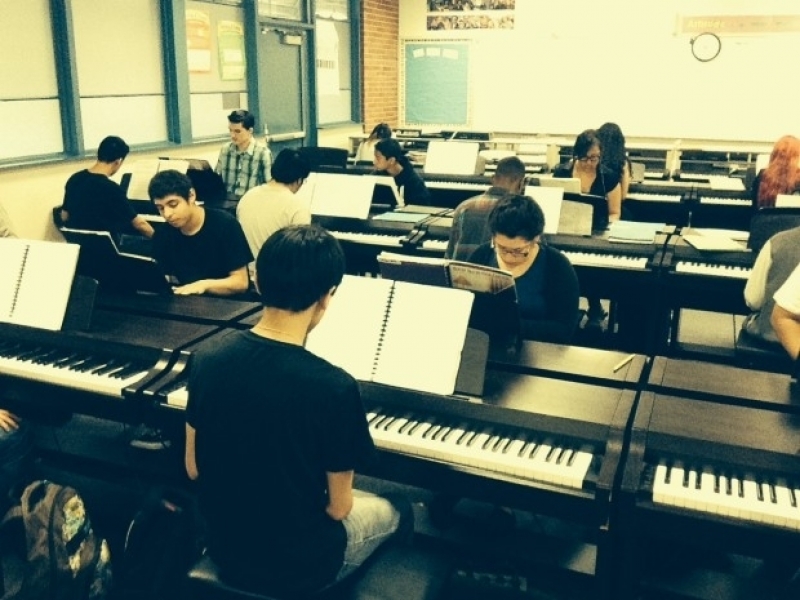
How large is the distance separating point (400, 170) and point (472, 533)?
375 cm

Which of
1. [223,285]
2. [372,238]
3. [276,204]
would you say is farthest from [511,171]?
[223,285]

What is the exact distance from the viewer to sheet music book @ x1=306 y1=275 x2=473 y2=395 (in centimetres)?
244

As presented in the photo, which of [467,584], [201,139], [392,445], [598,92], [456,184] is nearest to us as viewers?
[392,445]

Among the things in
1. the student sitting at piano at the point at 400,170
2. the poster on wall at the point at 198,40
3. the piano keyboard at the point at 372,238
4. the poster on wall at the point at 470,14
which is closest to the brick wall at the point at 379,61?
the poster on wall at the point at 470,14

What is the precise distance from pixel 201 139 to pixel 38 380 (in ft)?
17.5

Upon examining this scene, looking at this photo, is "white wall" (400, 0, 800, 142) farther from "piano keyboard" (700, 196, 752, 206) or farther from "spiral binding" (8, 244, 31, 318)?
"spiral binding" (8, 244, 31, 318)

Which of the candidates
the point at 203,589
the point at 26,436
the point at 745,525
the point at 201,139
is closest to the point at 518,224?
the point at 745,525

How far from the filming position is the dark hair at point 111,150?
539 cm

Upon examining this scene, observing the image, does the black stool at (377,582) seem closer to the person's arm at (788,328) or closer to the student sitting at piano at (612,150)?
the person's arm at (788,328)

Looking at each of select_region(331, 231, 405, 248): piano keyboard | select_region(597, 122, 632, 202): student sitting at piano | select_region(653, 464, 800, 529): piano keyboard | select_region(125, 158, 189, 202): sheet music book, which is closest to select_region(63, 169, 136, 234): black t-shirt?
select_region(125, 158, 189, 202): sheet music book

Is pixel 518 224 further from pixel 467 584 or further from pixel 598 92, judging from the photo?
pixel 598 92

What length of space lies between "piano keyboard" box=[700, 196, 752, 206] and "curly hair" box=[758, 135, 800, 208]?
65 centimetres

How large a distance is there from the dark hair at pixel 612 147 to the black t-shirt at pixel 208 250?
3.31 m

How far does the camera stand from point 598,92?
32.8 feet
